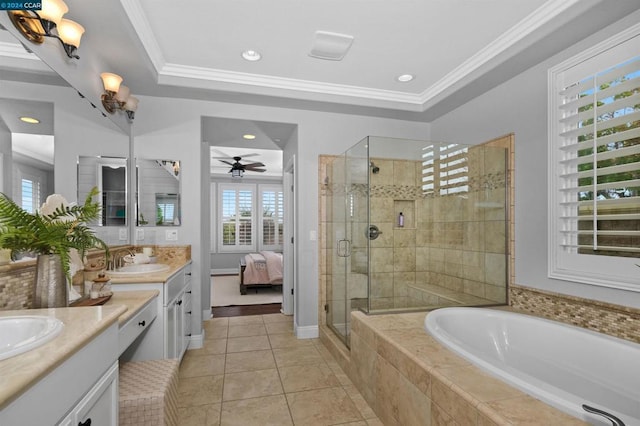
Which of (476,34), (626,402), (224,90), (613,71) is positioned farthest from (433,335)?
(224,90)

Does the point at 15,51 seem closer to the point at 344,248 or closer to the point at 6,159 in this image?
the point at 6,159

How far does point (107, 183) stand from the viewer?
268 cm

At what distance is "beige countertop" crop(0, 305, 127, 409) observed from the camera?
2.49 feet

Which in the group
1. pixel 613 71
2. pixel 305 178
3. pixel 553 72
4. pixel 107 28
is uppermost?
pixel 107 28

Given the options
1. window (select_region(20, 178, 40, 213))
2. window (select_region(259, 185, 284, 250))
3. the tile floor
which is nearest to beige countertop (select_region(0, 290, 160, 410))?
→ window (select_region(20, 178, 40, 213))

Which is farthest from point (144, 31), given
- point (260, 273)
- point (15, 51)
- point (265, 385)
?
point (260, 273)

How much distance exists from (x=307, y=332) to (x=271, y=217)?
16.5ft

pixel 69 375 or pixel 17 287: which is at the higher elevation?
pixel 17 287

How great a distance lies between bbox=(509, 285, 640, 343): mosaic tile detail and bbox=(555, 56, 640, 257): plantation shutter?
34 cm

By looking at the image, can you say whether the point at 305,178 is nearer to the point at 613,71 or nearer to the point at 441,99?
the point at 441,99

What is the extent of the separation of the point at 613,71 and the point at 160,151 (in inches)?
142

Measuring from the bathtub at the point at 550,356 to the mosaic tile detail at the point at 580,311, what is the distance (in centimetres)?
15

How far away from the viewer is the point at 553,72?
7.87ft

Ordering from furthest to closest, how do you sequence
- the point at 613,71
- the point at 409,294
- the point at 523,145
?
the point at 409,294 < the point at 523,145 < the point at 613,71
